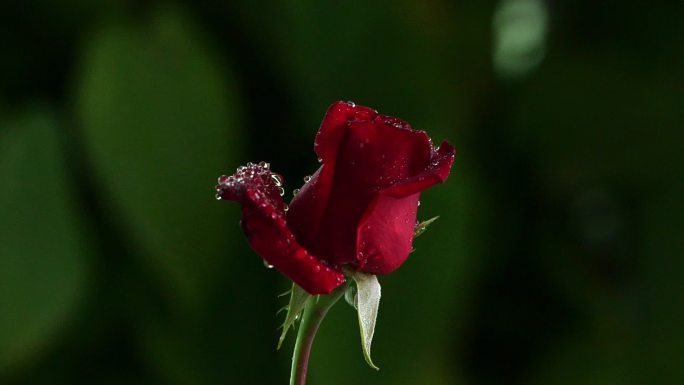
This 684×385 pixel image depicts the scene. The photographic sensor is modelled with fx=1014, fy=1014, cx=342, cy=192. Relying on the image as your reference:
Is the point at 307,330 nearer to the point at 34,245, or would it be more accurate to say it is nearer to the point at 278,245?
the point at 278,245

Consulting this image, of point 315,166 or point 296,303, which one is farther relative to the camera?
point 315,166

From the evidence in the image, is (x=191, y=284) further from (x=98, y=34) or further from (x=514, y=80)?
(x=514, y=80)

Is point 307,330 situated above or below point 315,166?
above

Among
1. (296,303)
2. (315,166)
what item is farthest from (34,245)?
(296,303)

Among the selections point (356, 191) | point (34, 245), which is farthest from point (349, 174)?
point (34, 245)

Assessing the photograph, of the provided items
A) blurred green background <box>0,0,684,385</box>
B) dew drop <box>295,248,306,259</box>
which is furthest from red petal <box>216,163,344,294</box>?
blurred green background <box>0,0,684,385</box>

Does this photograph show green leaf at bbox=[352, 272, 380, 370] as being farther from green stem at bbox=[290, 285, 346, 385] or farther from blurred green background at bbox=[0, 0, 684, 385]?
blurred green background at bbox=[0, 0, 684, 385]
